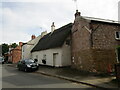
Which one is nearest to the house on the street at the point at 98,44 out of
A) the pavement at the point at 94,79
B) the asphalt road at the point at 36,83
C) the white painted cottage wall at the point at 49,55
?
the pavement at the point at 94,79

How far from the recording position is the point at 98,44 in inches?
674

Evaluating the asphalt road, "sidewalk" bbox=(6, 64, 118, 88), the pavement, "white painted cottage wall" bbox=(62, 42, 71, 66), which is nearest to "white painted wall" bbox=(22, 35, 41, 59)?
"white painted cottage wall" bbox=(62, 42, 71, 66)

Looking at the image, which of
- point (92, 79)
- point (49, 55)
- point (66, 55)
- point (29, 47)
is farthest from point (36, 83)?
point (29, 47)

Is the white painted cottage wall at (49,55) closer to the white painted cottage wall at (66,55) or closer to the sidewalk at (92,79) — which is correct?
the white painted cottage wall at (66,55)

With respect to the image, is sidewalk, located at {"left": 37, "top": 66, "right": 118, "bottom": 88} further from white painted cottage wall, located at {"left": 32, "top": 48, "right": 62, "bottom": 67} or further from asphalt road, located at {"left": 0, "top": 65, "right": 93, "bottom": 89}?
white painted cottage wall, located at {"left": 32, "top": 48, "right": 62, "bottom": 67}

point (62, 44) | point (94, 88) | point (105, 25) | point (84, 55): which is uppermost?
point (105, 25)

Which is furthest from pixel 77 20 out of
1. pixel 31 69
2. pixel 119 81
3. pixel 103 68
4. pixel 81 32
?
pixel 119 81

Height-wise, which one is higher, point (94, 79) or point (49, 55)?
point (49, 55)

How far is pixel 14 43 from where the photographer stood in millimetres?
79250

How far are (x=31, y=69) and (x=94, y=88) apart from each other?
12.7 meters

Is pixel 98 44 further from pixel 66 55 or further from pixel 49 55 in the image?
pixel 49 55

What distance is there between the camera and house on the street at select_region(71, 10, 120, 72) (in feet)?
55.2

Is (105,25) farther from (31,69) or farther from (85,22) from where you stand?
(31,69)

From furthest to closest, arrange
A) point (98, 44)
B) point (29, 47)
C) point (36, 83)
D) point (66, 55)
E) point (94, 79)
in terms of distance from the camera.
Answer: point (29, 47), point (66, 55), point (98, 44), point (94, 79), point (36, 83)
